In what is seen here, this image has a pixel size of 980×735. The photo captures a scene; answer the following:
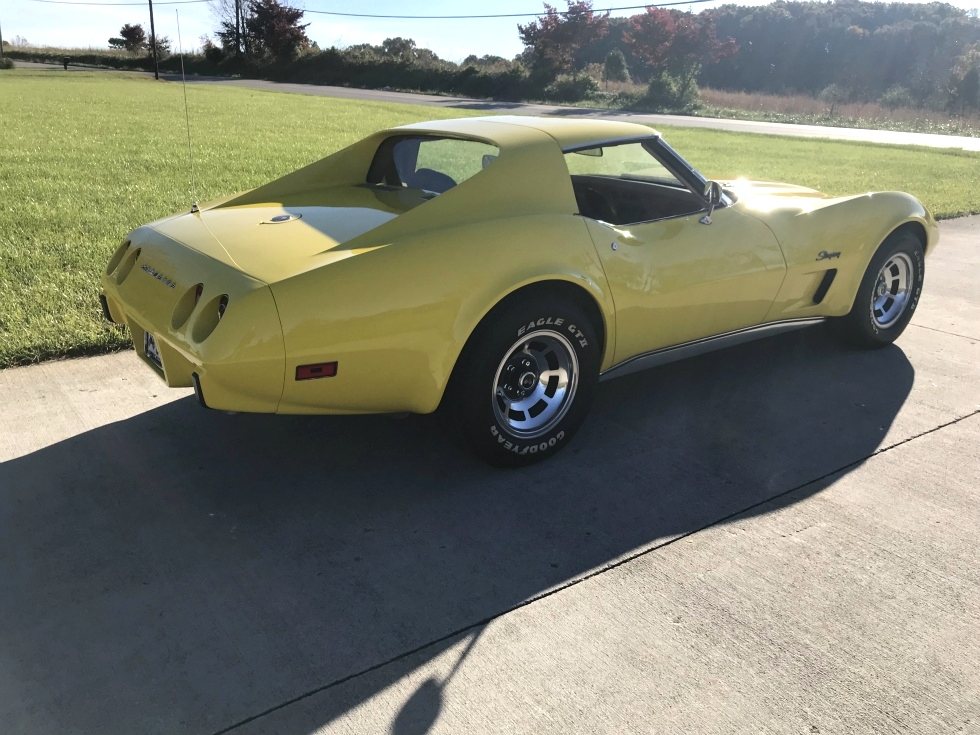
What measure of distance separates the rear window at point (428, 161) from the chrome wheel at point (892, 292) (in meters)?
2.66

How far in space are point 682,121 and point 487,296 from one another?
24.6 metres

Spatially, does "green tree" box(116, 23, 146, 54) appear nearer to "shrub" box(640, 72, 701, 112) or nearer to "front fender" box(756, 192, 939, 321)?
"shrub" box(640, 72, 701, 112)

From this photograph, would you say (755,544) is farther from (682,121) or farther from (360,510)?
(682,121)

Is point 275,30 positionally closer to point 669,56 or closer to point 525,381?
point 669,56

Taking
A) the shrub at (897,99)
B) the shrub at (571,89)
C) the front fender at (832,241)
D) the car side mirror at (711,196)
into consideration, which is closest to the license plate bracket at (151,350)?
the car side mirror at (711,196)

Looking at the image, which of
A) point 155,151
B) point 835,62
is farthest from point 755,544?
point 835,62

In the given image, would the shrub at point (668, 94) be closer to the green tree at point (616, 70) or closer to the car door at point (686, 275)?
the green tree at point (616, 70)

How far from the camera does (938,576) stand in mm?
2857

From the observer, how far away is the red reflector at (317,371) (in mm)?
2906

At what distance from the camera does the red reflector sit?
2.91 metres

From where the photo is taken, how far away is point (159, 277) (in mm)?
3307

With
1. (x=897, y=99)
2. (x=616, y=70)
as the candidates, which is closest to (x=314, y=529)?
(x=616, y=70)

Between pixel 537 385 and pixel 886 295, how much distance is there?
8.75 ft

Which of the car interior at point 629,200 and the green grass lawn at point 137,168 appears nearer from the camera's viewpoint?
the car interior at point 629,200
